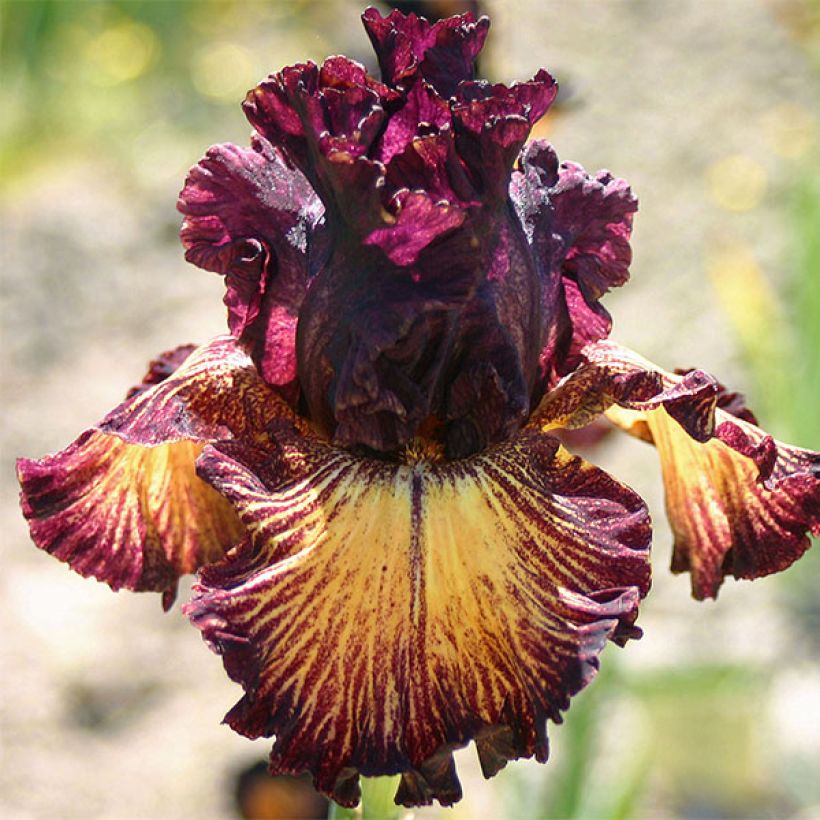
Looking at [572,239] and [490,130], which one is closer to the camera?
[490,130]

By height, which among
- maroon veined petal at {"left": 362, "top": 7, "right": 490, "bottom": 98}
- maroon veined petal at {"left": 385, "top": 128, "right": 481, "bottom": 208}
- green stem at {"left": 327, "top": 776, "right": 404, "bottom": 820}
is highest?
maroon veined petal at {"left": 362, "top": 7, "right": 490, "bottom": 98}

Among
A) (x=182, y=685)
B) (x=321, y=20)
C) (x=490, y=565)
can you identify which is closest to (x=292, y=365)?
(x=490, y=565)

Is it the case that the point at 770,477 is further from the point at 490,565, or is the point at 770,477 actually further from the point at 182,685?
the point at 182,685

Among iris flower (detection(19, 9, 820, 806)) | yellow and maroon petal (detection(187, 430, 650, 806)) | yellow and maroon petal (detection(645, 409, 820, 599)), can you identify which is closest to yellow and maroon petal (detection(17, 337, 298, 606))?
iris flower (detection(19, 9, 820, 806))

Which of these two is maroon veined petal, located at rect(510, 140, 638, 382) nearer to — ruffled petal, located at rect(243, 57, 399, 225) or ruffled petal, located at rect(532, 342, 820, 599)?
ruffled petal, located at rect(532, 342, 820, 599)

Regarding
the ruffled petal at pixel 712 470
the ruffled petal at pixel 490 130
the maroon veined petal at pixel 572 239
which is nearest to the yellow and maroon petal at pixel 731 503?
the ruffled petal at pixel 712 470

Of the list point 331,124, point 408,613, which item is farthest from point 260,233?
point 408,613

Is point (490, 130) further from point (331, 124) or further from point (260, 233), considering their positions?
point (260, 233)
